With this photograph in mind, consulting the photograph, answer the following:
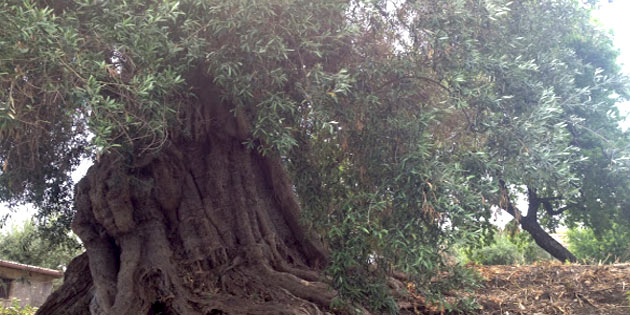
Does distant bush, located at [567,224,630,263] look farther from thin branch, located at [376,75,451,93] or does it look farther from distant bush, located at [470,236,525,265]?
thin branch, located at [376,75,451,93]

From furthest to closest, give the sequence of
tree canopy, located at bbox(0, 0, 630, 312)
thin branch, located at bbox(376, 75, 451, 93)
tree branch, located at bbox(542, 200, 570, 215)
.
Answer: tree branch, located at bbox(542, 200, 570, 215) → thin branch, located at bbox(376, 75, 451, 93) → tree canopy, located at bbox(0, 0, 630, 312)

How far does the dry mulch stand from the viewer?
855 centimetres

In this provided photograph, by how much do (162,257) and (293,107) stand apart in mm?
3416

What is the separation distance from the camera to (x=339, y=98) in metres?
7.20

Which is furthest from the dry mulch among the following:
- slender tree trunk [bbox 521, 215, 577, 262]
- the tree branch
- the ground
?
the tree branch

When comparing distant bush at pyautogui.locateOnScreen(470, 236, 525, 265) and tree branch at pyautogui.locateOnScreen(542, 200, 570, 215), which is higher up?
tree branch at pyautogui.locateOnScreen(542, 200, 570, 215)

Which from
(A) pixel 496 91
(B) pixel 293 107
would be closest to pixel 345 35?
(B) pixel 293 107

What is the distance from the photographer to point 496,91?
7762mm

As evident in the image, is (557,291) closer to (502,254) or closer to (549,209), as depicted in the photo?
(549,209)

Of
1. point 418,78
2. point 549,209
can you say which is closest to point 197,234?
point 418,78

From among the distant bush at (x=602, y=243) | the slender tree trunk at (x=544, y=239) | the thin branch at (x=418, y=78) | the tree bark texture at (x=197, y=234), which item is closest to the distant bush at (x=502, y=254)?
the distant bush at (x=602, y=243)

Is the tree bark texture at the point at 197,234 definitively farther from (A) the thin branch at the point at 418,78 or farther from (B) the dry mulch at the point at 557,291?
(B) the dry mulch at the point at 557,291

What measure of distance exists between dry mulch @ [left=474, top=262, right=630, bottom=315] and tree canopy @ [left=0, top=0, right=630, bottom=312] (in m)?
1.84

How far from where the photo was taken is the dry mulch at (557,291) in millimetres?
8555
